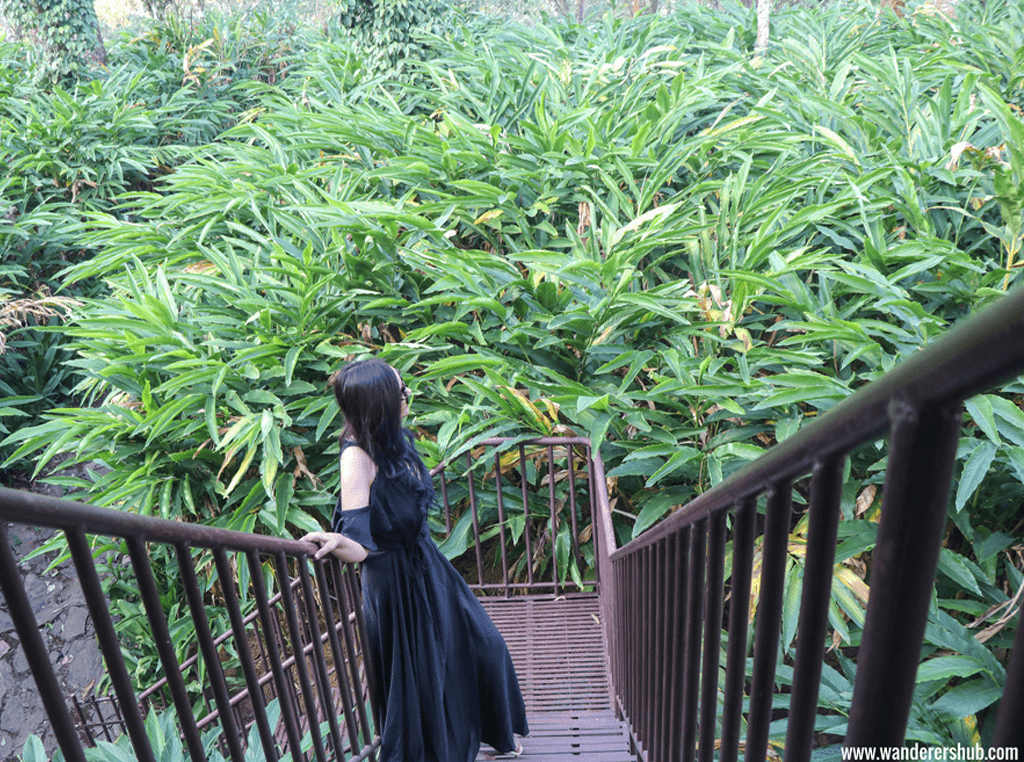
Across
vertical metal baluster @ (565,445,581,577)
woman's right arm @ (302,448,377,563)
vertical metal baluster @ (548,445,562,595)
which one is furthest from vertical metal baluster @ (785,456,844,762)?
vertical metal baluster @ (565,445,581,577)

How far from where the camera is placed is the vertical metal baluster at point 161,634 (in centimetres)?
100

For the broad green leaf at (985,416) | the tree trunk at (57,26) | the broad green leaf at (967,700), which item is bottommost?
the broad green leaf at (967,700)

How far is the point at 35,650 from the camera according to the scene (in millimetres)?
809

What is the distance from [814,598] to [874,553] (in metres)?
0.21

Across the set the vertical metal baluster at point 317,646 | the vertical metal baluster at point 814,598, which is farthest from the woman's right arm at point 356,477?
the vertical metal baluster at point 814,598

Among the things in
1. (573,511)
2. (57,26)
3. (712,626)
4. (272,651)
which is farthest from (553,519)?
(57,26)

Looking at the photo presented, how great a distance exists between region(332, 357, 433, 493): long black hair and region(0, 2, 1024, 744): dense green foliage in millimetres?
1081

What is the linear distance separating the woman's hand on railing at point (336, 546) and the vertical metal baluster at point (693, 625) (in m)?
0.93

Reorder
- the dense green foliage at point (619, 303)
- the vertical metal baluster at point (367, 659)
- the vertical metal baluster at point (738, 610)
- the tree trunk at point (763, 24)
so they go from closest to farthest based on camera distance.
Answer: the vertical metal baluster at point (738, 610) < the vertical metal baluster at point (367, 659) < the dense green foliage at point (619, 303) < the tree trunk at point (763, 24)

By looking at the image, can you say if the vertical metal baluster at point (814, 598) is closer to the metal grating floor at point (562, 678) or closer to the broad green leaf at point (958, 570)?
the metal grating floor at point (562, 678)

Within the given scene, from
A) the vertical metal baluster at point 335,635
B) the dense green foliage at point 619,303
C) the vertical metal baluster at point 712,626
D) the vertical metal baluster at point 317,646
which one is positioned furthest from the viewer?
the dense green foliage at point 619,303

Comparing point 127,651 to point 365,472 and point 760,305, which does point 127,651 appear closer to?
point 365,472

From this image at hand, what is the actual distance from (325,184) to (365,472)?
141 inches

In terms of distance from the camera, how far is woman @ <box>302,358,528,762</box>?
2025 mm
